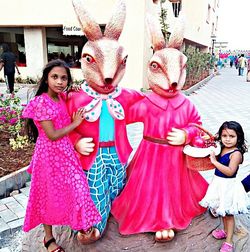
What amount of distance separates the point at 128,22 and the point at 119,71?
8.58m

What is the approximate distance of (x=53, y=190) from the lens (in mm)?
2021

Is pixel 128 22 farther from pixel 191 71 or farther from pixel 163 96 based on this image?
pixel 163 96

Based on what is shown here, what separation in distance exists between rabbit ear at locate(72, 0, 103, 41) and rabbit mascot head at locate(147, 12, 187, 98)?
39 centimetres

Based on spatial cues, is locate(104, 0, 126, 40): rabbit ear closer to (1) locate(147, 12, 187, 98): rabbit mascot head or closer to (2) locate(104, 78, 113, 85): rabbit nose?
(1) locate(147, 12, 187, 98): rabbit mascot head

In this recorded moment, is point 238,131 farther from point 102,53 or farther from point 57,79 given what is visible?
point 57,79

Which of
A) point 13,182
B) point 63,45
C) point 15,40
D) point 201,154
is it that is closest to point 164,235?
point 201,154

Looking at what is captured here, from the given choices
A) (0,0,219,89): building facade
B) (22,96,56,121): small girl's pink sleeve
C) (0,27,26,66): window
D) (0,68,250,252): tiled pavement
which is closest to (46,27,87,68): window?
(0,0,219,89): building facade

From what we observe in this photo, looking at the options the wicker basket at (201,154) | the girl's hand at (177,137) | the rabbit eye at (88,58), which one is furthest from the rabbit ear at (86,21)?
the wicker basket at (201,154)

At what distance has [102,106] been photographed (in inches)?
83.8

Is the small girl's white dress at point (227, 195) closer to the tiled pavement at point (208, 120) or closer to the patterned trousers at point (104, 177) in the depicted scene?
the patterned trousers at point (104, 177)

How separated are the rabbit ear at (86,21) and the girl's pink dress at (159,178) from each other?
55 centimetres

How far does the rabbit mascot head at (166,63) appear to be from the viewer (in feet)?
6.88

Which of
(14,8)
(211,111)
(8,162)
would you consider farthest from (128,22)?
(8,162)

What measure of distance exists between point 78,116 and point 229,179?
106 cm
